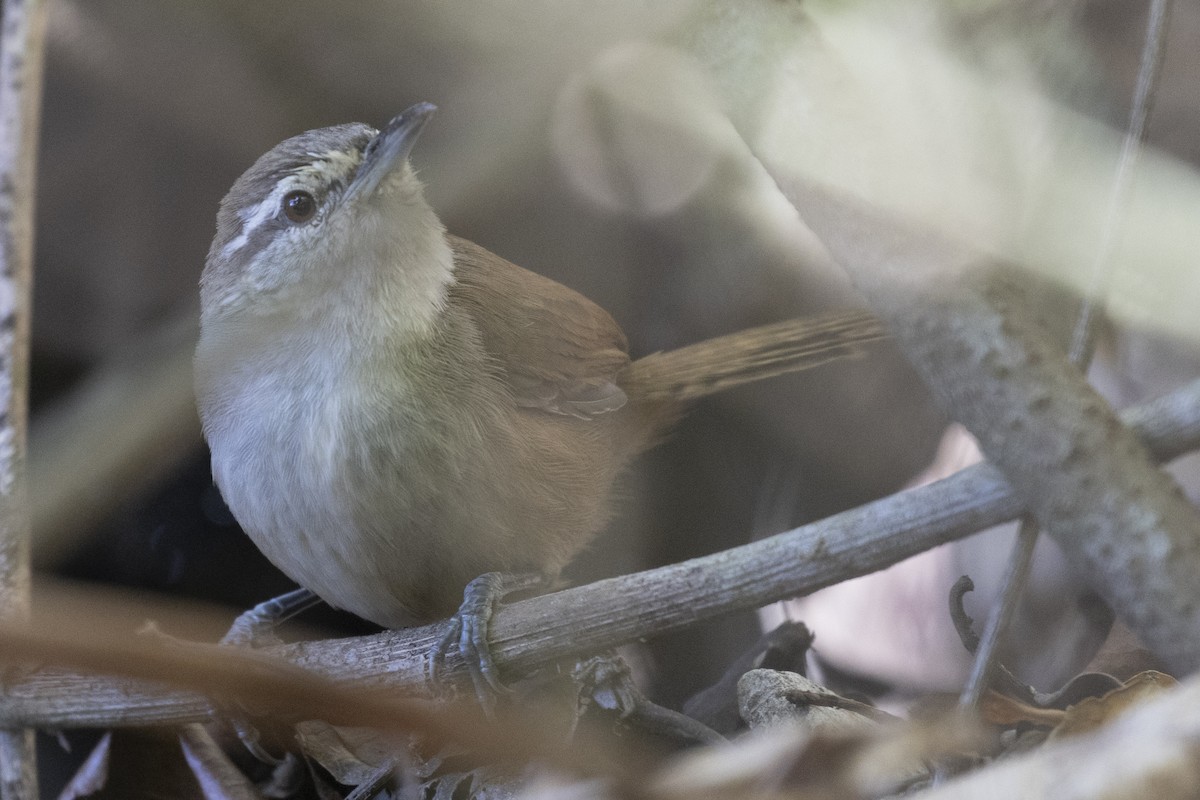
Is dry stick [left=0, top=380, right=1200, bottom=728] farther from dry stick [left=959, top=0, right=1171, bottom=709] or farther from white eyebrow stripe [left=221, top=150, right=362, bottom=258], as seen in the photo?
white eyebrow stripe [left=221, top=150, right=362, bottom=258]

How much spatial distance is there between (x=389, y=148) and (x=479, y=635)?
890 mm

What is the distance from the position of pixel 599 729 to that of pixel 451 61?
1881 mm

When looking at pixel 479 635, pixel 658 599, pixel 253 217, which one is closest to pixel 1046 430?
pixel 658 599

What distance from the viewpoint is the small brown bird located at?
1875 millimetres

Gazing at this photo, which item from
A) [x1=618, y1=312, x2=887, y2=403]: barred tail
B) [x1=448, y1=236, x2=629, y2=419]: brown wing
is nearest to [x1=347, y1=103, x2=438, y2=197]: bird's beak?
[x1=448, y1=236, x2=629, y2=419]: brown wing

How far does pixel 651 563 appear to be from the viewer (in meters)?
2.19

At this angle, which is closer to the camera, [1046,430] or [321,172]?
[1046,430]

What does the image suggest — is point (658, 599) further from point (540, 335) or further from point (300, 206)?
point (300, 206)

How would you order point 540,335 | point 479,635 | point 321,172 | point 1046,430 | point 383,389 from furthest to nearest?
point 540,335
point 321,172
point 383,389
point 479,635
point 1046,430

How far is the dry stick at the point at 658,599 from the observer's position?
120 cm

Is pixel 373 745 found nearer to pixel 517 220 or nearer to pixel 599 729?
pixel 599 729

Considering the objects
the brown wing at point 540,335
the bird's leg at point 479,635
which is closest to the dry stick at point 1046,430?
the bird's leg at point 479,635

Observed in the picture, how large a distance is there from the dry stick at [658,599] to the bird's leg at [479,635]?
2cm

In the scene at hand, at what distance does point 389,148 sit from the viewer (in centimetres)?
194
